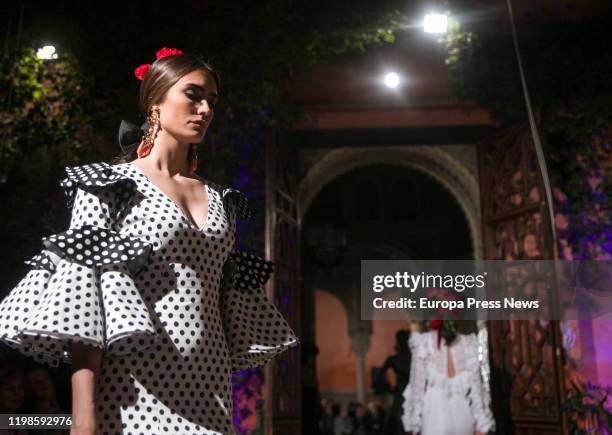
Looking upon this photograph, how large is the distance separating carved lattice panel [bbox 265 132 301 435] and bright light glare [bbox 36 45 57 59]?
176cm

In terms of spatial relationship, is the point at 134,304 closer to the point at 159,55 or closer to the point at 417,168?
the point at 159,55

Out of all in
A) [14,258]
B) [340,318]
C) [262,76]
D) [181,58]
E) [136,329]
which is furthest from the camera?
[340,318]

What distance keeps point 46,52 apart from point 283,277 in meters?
2.43

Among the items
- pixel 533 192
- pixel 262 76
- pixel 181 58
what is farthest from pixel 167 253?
pixel 533 192

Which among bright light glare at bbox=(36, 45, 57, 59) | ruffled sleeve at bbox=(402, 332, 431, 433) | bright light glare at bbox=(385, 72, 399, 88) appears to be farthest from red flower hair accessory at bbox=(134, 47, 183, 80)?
bright light glare at bbox=(385, 72, 399, 88)

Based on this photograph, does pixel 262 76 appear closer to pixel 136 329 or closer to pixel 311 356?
pixel 311 356

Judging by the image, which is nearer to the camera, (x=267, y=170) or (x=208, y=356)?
(x=208, y=356)

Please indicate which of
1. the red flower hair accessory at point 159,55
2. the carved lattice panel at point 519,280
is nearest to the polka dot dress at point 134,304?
the red flower hair accessory at point 159,55

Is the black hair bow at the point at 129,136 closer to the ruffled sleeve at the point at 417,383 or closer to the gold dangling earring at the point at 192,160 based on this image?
the gold dangling earring at the point at 192,160

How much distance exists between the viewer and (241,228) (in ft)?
18.3

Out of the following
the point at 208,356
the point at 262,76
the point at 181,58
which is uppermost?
the point at 262,76

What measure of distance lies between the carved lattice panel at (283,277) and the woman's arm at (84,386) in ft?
13.7

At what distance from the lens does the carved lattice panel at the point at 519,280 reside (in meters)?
5.33

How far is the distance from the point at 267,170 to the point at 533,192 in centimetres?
215
